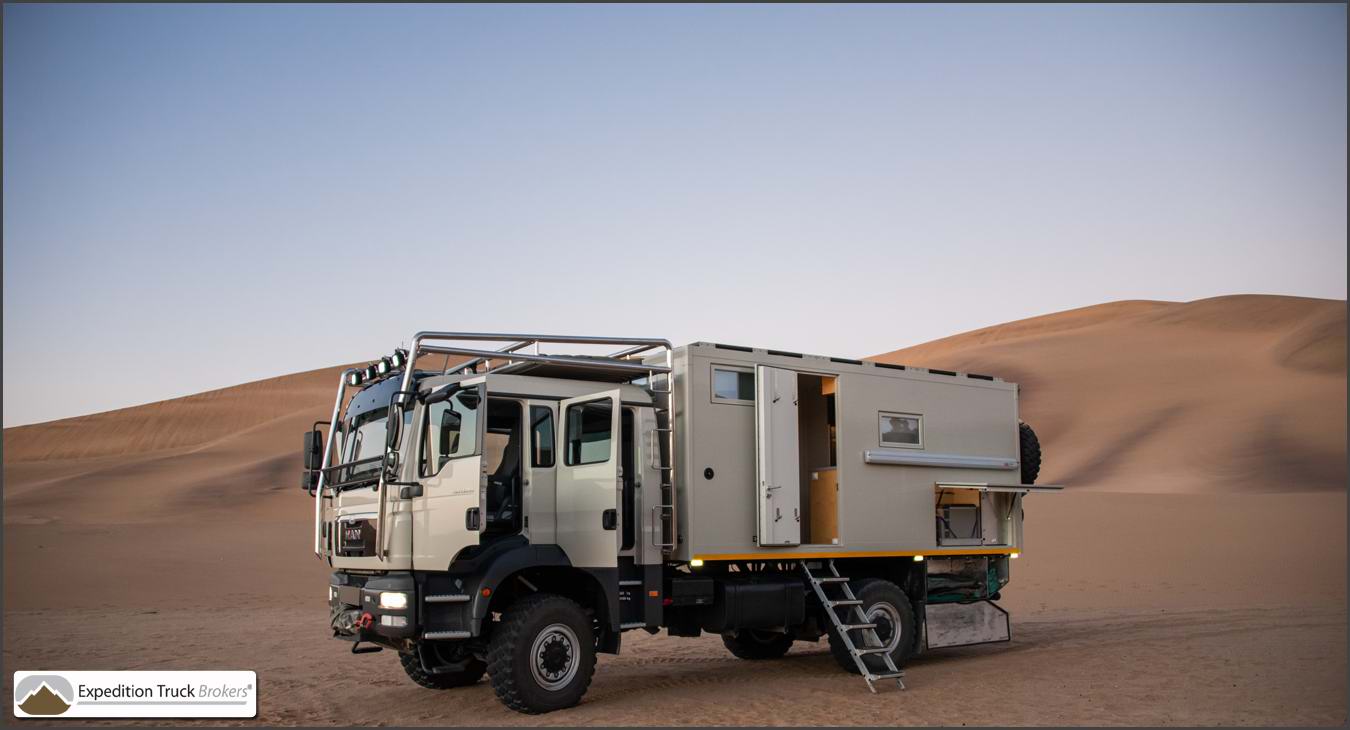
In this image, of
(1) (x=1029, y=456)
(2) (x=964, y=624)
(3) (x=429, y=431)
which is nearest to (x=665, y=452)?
(3) (x=429, y=431)

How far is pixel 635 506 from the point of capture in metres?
11.0

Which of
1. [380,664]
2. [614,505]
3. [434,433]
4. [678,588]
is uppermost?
[434,433]

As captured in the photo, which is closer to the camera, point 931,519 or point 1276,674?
point 1276,674

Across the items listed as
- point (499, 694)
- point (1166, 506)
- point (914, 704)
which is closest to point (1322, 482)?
point (1166, 506)

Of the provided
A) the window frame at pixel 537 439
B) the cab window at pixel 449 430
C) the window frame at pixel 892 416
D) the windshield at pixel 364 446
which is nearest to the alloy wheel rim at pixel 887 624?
the window frame at pixel 892 416

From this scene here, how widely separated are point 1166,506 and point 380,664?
25946 mm

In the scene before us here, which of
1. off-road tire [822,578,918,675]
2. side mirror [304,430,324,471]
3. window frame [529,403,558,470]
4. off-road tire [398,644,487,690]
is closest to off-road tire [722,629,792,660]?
off-road tire [822,578,918,675]

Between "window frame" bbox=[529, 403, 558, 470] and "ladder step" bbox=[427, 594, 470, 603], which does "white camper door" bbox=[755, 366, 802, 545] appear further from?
"ladder step" bbox=[427, 594, 470, 603]

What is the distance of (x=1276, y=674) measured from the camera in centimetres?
1221

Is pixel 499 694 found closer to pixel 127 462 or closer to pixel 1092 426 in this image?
pixel 1092 426

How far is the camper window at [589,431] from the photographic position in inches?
423

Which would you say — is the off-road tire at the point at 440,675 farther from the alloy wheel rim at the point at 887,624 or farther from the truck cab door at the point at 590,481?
the alloy wheel rim at the point at 887,624

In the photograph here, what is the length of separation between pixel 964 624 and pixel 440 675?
21.4 feet

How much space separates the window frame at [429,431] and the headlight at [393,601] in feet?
3.58
